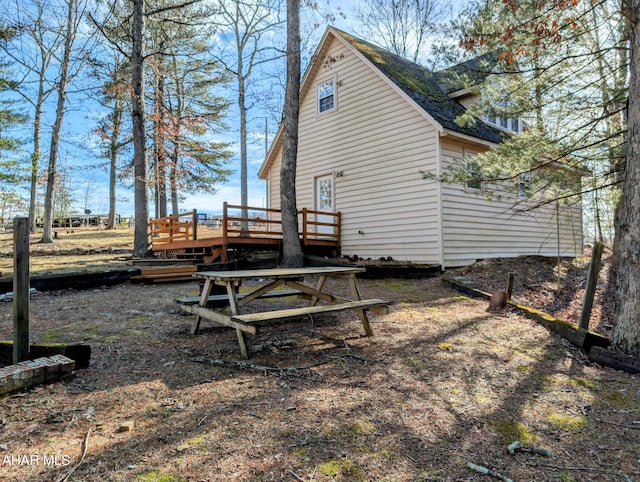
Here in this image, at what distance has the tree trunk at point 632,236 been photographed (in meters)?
4.05

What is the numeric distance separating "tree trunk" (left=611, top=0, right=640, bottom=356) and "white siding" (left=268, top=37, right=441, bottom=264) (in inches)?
216

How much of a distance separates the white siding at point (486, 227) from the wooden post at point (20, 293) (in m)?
8.41

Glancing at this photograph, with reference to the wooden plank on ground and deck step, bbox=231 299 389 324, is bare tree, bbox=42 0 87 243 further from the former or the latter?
deck step, bbox=231 299 389 324

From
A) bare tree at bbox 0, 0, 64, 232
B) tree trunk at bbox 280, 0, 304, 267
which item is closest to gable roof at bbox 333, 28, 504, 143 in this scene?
tree trunk at bbox 280, 0, 304, 267

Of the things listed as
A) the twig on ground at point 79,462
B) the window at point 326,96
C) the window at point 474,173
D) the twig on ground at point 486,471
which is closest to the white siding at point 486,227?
the window at point 474,173

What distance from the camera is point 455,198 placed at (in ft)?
33.1

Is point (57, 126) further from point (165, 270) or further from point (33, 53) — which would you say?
point (165, 270)

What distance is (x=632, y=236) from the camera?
4.09m

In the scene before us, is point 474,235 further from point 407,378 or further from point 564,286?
point 407,378

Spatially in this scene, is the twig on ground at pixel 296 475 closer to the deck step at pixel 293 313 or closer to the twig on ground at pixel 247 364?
the twig on ground at pixel 247 364

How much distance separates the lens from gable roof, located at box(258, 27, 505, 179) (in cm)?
1008

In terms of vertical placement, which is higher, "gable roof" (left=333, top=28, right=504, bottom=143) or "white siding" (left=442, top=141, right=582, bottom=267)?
"gable roof" (left=333, top=28, right=504, bottom=143)

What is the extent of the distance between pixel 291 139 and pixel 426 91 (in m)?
4.93

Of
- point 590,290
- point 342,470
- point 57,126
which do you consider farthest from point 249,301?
point 57,126
